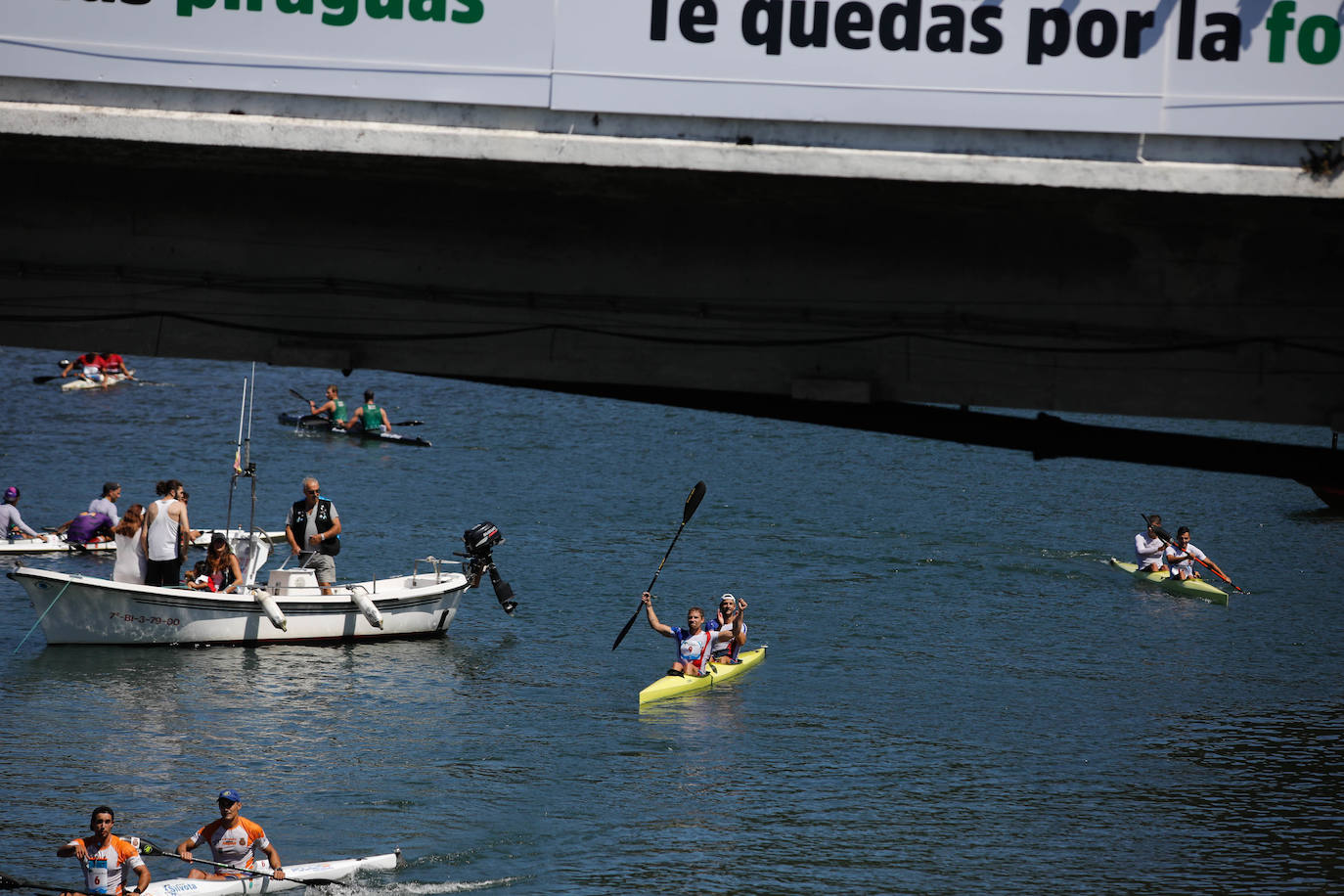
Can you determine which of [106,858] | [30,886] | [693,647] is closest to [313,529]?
[693,647]

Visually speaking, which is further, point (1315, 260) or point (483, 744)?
point (483, 744)

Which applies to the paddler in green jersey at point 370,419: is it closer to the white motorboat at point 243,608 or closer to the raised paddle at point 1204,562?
the white motorboat at point 243,608

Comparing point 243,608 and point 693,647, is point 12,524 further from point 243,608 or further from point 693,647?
point 693,647

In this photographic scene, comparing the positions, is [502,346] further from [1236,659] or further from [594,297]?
[1236,659]

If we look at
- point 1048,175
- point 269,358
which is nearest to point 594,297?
point 269,358

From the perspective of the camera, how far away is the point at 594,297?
1204 cm

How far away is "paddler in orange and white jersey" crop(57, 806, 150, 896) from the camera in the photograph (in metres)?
14.0

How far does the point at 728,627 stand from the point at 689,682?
131cm

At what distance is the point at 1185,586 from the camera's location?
3156 cm

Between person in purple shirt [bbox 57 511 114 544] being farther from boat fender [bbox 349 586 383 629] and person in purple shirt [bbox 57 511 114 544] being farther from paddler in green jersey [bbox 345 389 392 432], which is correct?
paddler in green jersey [bbox 345 389 392 432]

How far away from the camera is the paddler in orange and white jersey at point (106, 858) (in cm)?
1404

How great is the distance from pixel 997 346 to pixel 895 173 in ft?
7.22

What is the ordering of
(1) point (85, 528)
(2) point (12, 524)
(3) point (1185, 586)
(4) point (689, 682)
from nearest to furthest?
(4) point (689, 682) < (1) point (85, 528) < (2) point (12, 524) < (3) point (1185, 586)

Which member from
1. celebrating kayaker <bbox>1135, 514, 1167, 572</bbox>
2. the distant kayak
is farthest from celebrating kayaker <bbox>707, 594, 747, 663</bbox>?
the distant kayak
